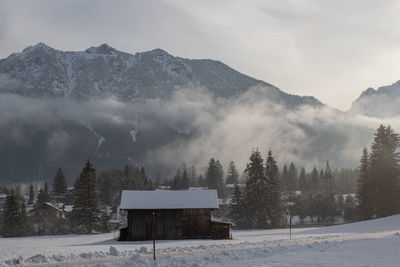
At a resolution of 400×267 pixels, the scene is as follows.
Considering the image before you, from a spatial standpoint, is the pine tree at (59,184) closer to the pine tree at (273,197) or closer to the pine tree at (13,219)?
the pine tree at (13,219)

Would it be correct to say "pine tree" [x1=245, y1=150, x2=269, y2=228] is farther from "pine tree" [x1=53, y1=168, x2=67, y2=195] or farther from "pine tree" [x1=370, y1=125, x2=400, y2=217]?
"pine tree" [x1=53, y1=168, x2=67, y2=195]

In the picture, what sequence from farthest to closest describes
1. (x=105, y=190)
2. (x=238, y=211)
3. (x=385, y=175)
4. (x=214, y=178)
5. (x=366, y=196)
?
(x=214, y=178) < (x=105, y=190) < (x=238, y=211) < (x=366, y=196) < (x=385, y=175)

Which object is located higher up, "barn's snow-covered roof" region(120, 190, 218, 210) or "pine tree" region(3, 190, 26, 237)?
"barn's snow-covered roof" region(120, 190, 218, 210)

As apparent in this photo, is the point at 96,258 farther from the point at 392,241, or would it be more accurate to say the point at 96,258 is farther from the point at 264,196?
the point at 264,196

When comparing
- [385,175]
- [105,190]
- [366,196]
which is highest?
[385,175]

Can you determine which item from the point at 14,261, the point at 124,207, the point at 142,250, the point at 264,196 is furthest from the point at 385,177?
the point at 14,261

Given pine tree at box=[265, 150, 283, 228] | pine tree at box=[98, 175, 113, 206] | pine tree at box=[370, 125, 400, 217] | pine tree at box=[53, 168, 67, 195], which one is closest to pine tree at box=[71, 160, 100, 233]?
pine tree at box=[265, 150, 283, 228]

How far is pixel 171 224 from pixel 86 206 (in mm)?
19698

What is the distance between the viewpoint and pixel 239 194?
74.5 metres

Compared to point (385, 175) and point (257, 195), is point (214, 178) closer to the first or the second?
→ point (257, 195)

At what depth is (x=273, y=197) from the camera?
70.7 meters

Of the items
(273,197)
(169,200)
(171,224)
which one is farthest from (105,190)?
(171,224)

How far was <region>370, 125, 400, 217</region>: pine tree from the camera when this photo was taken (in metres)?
62.9

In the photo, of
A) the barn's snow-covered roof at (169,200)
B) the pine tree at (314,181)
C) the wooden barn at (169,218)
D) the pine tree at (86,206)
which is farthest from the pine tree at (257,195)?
the pine tree at (314,181)
